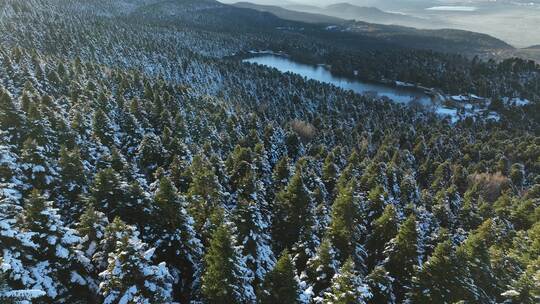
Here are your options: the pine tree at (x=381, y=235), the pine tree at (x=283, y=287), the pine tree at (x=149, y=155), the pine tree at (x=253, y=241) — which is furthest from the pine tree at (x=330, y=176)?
the pine tree at (x=283, y=287)

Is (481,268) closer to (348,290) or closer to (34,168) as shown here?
(348,290)

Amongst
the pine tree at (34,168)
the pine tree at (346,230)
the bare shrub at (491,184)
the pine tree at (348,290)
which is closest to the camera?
the pine tree at (348,290)

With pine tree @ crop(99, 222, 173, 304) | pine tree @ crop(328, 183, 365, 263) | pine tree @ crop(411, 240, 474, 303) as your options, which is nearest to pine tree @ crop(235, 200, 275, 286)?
pine tree @ crop(328, 183, 365, 263)

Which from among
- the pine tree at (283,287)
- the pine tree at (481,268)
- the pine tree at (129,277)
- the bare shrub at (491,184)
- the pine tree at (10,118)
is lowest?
the bare shrub at (491,184)

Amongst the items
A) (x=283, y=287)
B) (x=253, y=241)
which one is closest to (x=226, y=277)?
(x=283, y=287)

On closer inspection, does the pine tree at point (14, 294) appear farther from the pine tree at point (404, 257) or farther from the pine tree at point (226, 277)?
the pine tree at point (404, 257)

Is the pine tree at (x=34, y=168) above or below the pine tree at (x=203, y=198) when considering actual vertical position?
above

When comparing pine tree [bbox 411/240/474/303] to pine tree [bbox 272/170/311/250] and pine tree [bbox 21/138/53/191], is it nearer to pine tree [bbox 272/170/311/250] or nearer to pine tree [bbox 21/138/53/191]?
pine tree [bbox 272/170/311/250]
